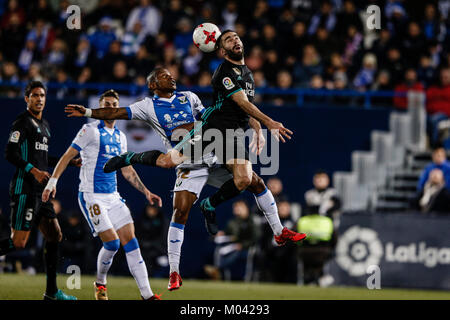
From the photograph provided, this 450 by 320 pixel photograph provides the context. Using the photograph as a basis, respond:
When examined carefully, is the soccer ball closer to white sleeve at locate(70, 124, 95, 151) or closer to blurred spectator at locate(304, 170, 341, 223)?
white sleeve at locate(70, 124, 95, 151)

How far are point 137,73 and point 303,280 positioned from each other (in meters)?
5.83

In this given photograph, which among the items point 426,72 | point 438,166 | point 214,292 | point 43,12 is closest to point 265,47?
point 426,72

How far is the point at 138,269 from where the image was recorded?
10.4m

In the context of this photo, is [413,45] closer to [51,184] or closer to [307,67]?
[307,67]

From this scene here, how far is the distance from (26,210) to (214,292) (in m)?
3.98

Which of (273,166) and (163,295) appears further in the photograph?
(273,166)

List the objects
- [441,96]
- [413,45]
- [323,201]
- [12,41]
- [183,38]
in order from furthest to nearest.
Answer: [12,41] < [183,38] < [413,45] < [441,96] < [323,201]

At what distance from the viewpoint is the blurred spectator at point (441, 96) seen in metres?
17.4

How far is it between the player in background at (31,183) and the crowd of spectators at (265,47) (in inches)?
281

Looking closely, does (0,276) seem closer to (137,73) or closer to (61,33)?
(137,73)

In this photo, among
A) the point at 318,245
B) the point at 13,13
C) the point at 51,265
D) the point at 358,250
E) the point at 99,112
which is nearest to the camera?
the point at 99,112

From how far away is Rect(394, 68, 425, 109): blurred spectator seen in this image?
1777 cm

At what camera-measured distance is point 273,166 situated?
684 inches

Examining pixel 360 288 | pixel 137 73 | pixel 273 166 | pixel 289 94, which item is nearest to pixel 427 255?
pixel 360 288
